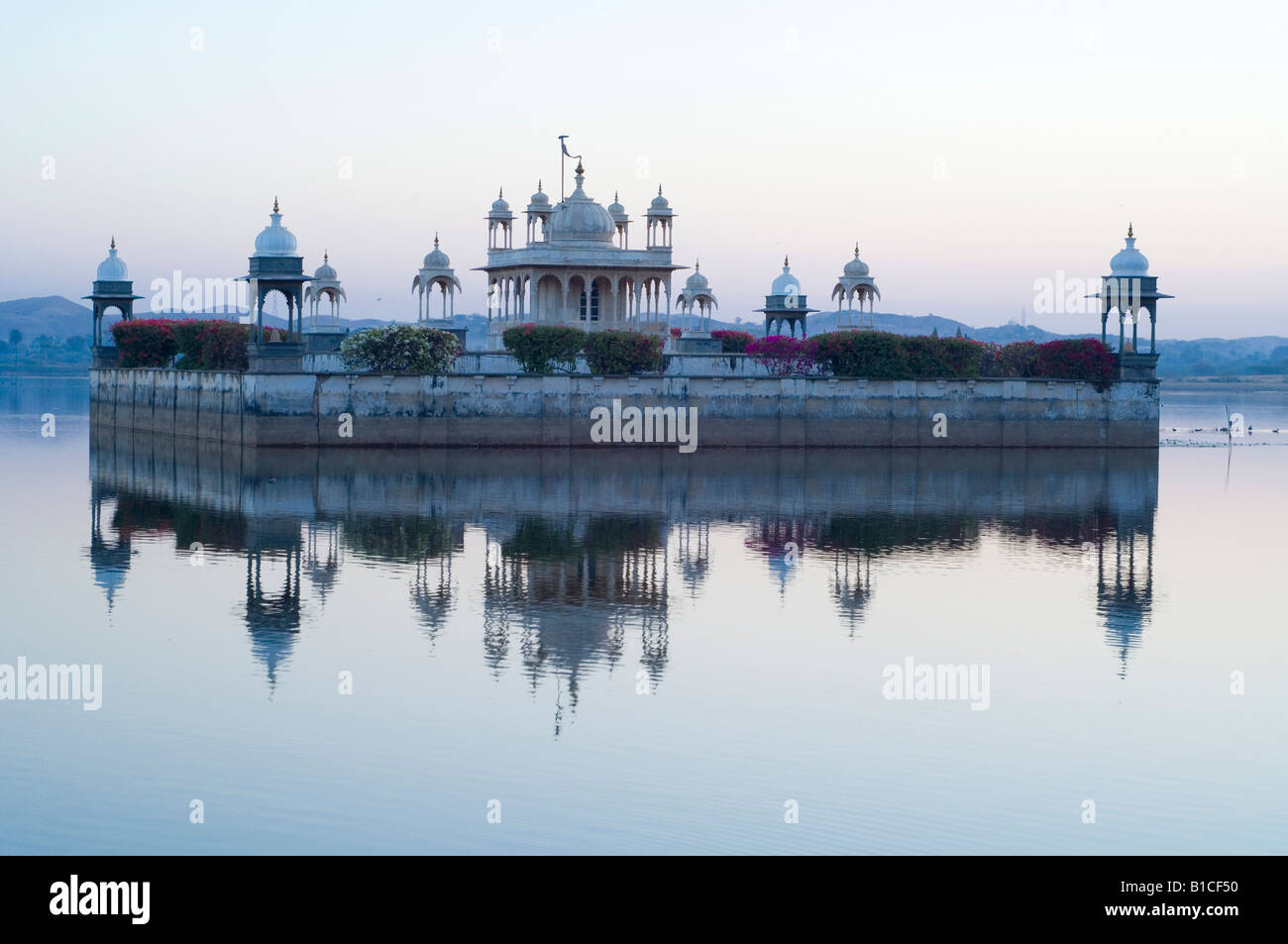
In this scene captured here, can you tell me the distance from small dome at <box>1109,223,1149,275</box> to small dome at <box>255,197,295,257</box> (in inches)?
1281

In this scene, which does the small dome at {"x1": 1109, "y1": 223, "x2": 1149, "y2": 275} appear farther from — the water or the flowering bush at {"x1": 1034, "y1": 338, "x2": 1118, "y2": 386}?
the water

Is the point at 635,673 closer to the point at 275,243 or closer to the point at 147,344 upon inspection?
the point at 275,243

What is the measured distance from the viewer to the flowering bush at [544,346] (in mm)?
63031

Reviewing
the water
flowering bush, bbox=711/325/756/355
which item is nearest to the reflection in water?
the water

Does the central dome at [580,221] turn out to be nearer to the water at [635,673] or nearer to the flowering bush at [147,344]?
the flowering bush at [147,344]

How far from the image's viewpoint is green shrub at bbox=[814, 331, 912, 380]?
64.8 m

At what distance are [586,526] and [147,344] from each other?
4912 cm

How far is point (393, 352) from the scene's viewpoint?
6081 centimetres

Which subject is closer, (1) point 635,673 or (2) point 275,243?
(1) point 635,673

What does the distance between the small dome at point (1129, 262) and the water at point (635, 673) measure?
25143 millimetres

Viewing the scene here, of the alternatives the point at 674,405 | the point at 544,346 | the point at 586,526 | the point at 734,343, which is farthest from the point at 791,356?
the point at 586,526

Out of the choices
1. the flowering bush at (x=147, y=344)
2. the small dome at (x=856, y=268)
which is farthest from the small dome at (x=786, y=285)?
the flowering bush at (x=147, y=344)

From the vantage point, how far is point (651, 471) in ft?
169
